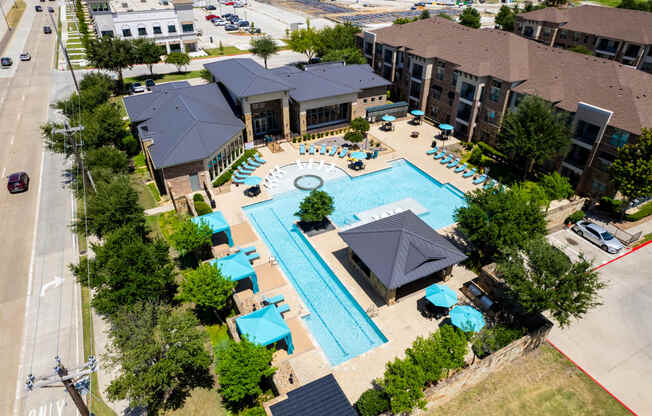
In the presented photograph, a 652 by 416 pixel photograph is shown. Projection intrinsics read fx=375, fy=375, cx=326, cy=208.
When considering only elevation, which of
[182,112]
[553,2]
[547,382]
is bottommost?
[547,382]

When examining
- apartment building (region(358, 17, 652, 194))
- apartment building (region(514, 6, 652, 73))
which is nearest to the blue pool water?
apartment building (region(358, 17, 652, 194))

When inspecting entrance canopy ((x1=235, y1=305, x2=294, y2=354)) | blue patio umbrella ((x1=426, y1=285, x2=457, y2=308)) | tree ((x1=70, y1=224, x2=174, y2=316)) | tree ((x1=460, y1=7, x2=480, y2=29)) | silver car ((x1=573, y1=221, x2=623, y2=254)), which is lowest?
silver car ((x1=573, y1=221, x2=623, y2=254))

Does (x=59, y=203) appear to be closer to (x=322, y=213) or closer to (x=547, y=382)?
(x=322, y=213)

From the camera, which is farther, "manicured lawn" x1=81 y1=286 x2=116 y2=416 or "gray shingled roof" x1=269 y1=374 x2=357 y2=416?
"manicured lawn" x1=81 y1=286 x2=116 y2=416

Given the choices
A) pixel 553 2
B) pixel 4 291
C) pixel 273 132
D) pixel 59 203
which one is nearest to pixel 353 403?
pixel 4 291

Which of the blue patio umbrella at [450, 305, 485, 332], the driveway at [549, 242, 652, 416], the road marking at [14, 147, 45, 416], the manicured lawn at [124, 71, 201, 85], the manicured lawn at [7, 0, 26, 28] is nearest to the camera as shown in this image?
the road marking at [14, 147, 45, 416]

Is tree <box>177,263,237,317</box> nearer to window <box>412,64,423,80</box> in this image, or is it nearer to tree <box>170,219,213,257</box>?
tree <box>170,219,213,257</box>

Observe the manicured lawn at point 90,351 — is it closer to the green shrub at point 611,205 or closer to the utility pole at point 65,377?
the utility pole at point 65,377

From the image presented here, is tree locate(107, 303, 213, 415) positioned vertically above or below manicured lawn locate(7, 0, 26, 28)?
below
